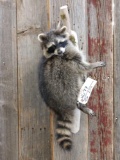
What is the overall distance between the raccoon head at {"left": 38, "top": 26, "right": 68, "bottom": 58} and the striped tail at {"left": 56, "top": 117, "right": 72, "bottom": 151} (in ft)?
1.36

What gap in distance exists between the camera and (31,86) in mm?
2691

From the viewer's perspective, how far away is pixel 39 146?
2.72 meters

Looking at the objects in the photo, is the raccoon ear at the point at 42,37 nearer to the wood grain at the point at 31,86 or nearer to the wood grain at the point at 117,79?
the wood grain at the point at 31,86

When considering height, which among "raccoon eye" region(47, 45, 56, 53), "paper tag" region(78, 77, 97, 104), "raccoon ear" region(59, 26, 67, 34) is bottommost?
"paper tag" region(78, 77, 97, 104)

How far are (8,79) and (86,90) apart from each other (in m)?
0.57

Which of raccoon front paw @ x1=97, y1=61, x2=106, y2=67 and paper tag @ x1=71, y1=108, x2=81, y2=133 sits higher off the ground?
raccoon front paw @ x1=97, y1=61, x2=106, y2=67

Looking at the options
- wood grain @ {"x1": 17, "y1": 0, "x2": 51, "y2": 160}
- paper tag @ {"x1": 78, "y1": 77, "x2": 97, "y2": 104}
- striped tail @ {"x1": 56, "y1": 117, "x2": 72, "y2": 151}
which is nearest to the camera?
paper tag @ {"x1": 78, "y1": 77, "x2": 97, "y2": 104}

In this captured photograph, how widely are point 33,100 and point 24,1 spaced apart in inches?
25.2

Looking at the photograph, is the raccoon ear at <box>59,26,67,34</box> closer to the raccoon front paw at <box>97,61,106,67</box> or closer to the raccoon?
the raccoon

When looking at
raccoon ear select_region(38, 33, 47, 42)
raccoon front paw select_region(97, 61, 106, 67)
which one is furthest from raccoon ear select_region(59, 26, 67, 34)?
raccoon front paw select_region(97, 61, 106, 67)

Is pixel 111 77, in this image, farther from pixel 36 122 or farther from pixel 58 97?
pixel 36 122

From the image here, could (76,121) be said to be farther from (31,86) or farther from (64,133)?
(31,86)

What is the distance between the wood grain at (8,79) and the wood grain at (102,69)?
50 cm

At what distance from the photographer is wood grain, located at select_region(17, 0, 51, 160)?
8.68 feet
